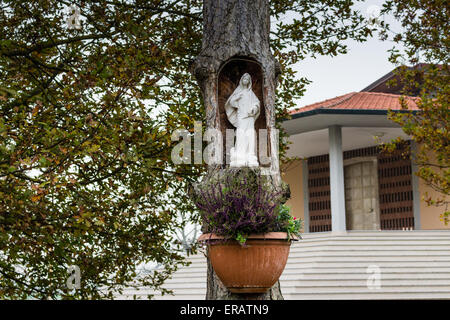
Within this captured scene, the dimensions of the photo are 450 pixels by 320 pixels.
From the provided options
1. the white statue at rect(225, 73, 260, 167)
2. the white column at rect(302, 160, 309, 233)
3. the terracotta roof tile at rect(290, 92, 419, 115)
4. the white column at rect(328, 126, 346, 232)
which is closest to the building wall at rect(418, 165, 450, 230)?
the terracotta roof tile at rect(290, 92, 419, 115)

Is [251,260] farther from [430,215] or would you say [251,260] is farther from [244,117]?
[430,215]

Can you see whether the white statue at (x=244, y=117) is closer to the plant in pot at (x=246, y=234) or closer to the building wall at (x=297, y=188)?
the plant in pot at (x=246, y=234)

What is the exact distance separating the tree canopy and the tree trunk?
375mm

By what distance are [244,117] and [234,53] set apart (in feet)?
2.18

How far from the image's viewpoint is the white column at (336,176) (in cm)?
1474

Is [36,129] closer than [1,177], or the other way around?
[1,177]

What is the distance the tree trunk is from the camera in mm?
5551

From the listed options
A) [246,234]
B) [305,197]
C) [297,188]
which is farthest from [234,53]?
[297,188]

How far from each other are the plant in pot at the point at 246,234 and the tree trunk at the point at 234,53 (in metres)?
0.66

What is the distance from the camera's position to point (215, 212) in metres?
4.69

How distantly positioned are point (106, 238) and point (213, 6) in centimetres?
292
